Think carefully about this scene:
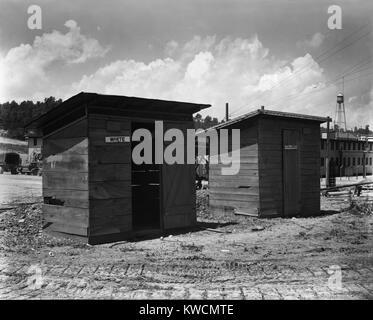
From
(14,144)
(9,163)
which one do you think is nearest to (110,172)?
(9,163)

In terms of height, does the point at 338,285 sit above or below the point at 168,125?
below

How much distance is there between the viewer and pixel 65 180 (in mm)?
10500

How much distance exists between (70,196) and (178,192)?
10.2 feet

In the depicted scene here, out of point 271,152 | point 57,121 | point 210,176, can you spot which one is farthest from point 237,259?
point 210,176

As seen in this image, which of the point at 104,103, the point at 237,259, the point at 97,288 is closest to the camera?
the point at 97,288

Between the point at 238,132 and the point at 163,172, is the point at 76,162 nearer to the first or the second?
the point at 163,172

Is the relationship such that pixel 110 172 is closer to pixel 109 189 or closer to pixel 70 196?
pixel 109 189

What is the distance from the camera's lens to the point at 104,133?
1017 cm

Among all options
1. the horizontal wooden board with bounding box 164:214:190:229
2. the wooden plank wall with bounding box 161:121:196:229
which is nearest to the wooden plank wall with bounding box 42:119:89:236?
the wooden plank wall with bounding box 161:121:196:229

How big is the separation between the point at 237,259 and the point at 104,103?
5.05m

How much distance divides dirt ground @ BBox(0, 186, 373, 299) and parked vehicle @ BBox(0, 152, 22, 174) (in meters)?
35.6

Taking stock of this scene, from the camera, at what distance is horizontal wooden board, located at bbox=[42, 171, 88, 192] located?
10.0 metres

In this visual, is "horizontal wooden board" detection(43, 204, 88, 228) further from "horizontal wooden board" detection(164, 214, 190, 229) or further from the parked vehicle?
the parked vehicle

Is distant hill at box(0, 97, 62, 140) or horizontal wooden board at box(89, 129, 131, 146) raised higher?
distant hill at box(0, 97, 62, 140)
